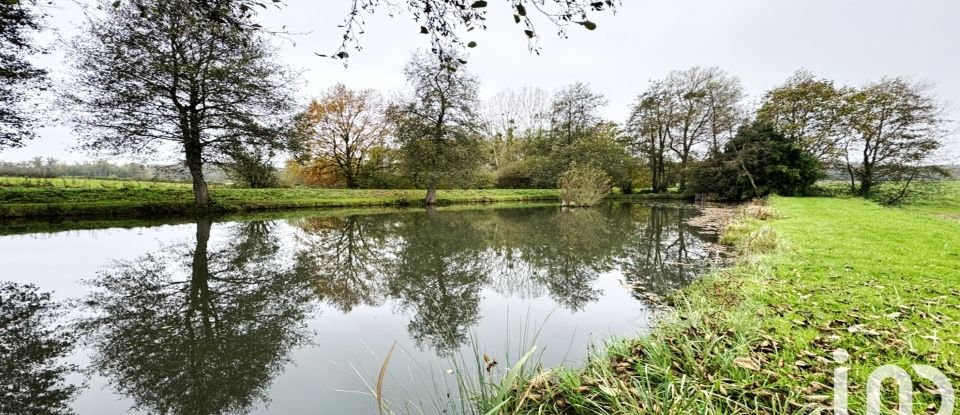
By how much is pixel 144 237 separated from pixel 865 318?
13.7 meters

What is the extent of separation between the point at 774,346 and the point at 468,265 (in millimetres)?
4841

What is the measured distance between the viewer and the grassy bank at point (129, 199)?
1277 cm

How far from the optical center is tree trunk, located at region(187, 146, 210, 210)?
1438 cm

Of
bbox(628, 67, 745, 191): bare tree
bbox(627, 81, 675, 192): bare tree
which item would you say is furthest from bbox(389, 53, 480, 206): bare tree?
bbox(628, 67, 745, 191): bare tree

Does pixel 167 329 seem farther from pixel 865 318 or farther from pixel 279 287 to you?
pixel 865 318

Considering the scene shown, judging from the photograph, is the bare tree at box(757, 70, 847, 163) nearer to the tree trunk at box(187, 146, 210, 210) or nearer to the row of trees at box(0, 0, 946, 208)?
the row of trees at box(0, 0, 946, 208)

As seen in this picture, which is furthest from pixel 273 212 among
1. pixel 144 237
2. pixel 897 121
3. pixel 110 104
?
pixel 897 121

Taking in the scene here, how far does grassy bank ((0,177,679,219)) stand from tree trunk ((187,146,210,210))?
39 cm

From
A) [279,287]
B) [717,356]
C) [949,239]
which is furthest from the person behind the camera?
[949,239]

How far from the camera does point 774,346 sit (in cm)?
252

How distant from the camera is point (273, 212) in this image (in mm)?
16906

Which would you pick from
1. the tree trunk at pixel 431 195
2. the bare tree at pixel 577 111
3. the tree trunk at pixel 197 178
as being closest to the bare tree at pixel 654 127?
the bare tree at pixel 577 111

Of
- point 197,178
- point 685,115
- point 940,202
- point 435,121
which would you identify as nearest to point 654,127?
point 685,115

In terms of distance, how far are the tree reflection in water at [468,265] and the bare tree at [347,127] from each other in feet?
60.5
